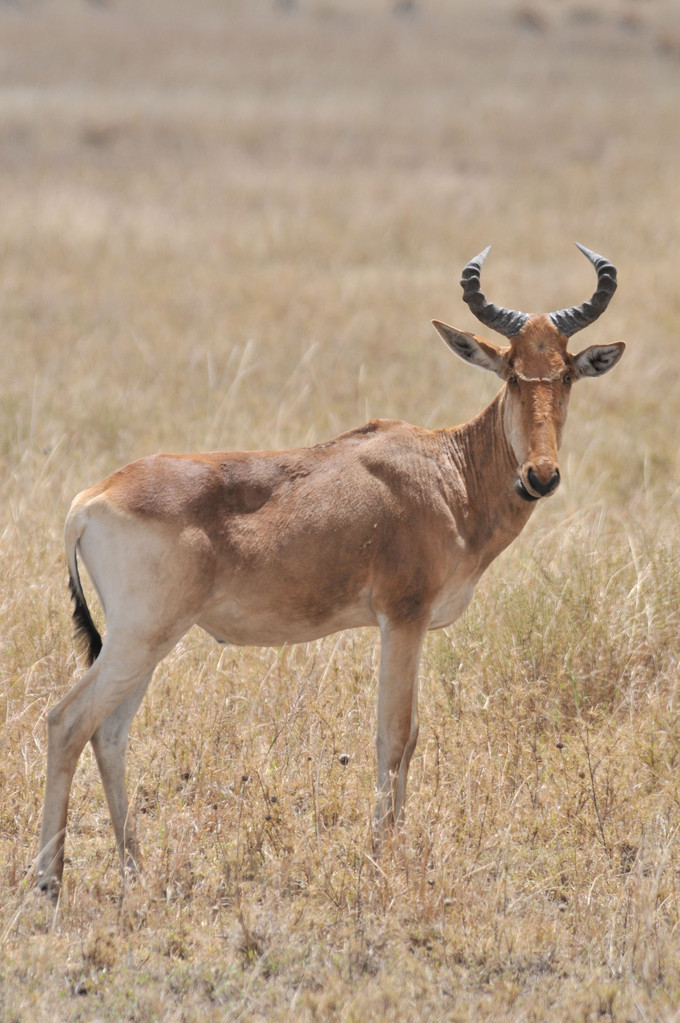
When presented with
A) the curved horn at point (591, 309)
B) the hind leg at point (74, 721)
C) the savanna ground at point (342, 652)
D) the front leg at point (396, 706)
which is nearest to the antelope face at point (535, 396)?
the curved horn at point (591, 309)

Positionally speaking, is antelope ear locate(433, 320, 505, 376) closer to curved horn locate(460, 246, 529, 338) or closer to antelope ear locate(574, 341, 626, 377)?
curved horn locate(460, 246, 529, 338)

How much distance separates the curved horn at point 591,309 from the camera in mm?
5523

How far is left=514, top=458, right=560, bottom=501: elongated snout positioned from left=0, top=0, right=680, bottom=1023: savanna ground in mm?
1486

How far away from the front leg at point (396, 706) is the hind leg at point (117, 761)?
108cm

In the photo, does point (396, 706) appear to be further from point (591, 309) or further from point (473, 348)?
point (591, 309)

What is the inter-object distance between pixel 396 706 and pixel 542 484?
47.3 inches

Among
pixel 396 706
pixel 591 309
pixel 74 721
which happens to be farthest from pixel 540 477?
pixel 74 721

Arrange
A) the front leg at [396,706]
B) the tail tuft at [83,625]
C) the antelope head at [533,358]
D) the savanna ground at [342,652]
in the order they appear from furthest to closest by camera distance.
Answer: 1. the antelope head at [533,358]
2. the front leg at [396,706]
3. the tail tuft at [83,625]
4. the savanna ground at [342,652]

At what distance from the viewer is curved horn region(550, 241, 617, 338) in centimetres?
552

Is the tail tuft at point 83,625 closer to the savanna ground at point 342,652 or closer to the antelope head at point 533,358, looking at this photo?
the savanna ground at point 342,652

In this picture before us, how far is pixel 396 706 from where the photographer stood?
5.20 meters

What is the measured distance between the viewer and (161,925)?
15.0ft

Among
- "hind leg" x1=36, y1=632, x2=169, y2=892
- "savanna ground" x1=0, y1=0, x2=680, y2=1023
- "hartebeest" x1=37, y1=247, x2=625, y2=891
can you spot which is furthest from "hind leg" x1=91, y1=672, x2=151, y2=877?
"hind leg" x1=36, y1=632, x2=169, y2=892

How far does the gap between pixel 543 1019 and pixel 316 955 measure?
896mm
